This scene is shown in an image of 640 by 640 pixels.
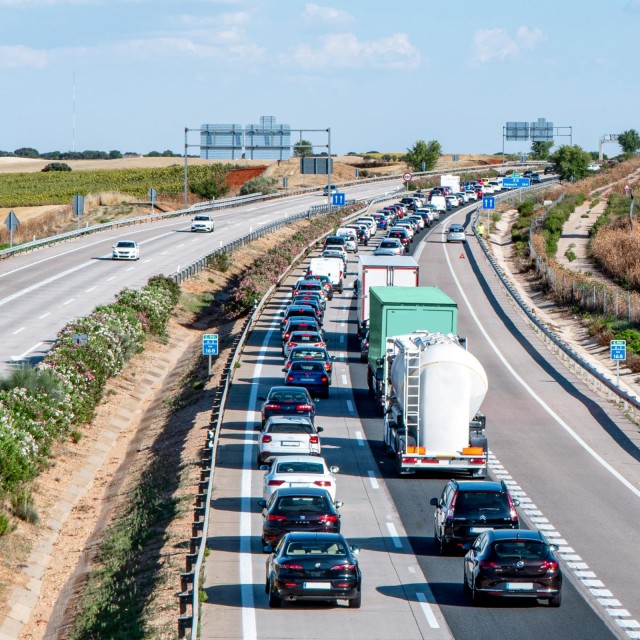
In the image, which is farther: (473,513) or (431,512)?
(431,512)

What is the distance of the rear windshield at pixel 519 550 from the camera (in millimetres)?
20375

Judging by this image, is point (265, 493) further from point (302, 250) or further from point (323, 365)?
point (302, 250)

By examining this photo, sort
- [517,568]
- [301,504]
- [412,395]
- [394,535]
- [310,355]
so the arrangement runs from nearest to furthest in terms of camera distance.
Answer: [517,568] → [301,504] → [394,535] → [412,395] → [310,355]

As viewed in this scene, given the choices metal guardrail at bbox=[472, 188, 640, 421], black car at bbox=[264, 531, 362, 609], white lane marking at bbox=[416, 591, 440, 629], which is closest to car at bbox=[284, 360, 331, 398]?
metal guardrail at bbox=[472, 188, 640, 421]

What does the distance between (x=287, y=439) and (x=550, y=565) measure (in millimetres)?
12754

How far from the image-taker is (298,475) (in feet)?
89.0

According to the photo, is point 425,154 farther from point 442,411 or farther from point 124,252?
point 442,411

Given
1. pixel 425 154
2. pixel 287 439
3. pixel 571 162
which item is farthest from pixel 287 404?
pixel 425 154

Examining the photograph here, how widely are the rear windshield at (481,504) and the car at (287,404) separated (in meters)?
12.3

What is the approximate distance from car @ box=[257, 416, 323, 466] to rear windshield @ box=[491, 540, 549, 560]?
472 inches

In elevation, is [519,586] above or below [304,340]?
above

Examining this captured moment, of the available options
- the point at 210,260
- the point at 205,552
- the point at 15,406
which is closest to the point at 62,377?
the point at 15,406

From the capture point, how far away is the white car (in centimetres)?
2695

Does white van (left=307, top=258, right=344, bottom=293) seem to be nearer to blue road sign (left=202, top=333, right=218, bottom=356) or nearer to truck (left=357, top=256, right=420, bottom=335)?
truck (left=357, top=256, right=420, bottom=335)
